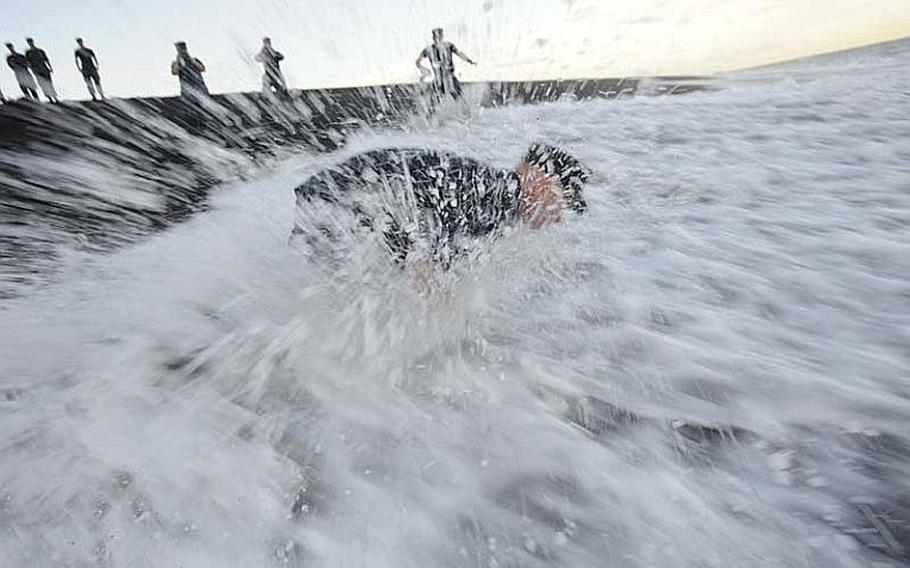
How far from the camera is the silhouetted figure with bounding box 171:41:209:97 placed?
26.6 feet

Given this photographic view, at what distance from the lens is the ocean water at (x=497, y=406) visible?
1.49 metres

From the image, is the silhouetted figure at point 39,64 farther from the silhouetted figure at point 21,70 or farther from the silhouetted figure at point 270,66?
the silhouetted figure at point 270,66

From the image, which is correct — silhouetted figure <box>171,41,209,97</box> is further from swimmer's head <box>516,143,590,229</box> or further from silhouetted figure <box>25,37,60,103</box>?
swimmer's head <box>516,143,590,229</box>

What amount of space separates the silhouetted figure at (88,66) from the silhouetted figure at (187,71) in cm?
207

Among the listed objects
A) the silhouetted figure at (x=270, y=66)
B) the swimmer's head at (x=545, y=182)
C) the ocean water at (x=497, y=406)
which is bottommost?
the ocean water at (x=497, y=406)

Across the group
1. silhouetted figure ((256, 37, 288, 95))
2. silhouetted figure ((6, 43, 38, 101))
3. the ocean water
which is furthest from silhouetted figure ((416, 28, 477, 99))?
silhouetted figure ((6, 43, 38, 101))

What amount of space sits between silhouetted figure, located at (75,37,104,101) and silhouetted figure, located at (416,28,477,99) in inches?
233

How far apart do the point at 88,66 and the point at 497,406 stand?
1093cm

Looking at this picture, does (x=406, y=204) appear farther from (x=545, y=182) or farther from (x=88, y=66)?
(x=88, y=66)

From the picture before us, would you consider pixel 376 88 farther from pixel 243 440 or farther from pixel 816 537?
pixel 816 537

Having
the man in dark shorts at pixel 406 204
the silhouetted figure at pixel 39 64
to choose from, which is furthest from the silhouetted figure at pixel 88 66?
the man in dark shorts at pixel 406 204

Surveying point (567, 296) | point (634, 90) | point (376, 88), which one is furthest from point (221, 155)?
point (634, 90)

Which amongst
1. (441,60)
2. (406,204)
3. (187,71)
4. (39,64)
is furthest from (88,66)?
(406,204)

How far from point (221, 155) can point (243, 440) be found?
24.1 ft
